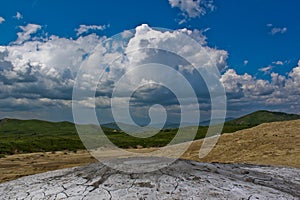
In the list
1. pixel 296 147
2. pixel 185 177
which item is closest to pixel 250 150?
pixel 296 147

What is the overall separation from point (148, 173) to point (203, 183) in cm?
104

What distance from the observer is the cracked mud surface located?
5.47 metres

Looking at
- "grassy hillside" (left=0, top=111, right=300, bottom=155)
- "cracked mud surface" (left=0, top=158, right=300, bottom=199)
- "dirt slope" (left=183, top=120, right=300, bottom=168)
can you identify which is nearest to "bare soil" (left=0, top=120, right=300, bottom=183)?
"dirt slope" (left=183, top=120, right=300, bottom=168)

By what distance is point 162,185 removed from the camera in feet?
18.7

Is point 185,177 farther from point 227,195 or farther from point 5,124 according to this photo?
point 5,124

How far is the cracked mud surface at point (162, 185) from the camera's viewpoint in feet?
17.9

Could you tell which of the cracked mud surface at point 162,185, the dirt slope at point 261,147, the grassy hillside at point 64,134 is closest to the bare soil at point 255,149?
the dirt slope at point 261,147

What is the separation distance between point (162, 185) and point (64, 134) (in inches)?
3810

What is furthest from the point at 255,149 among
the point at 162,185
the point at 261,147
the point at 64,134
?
the point at 64,134

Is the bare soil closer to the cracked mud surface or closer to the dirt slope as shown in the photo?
the dirt slope

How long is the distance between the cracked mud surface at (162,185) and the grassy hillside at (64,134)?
2.47 meters

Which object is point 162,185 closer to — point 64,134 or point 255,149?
point 255,149

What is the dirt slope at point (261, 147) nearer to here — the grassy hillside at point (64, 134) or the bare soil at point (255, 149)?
the bare soil at point (255, 149)

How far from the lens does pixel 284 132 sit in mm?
24438
